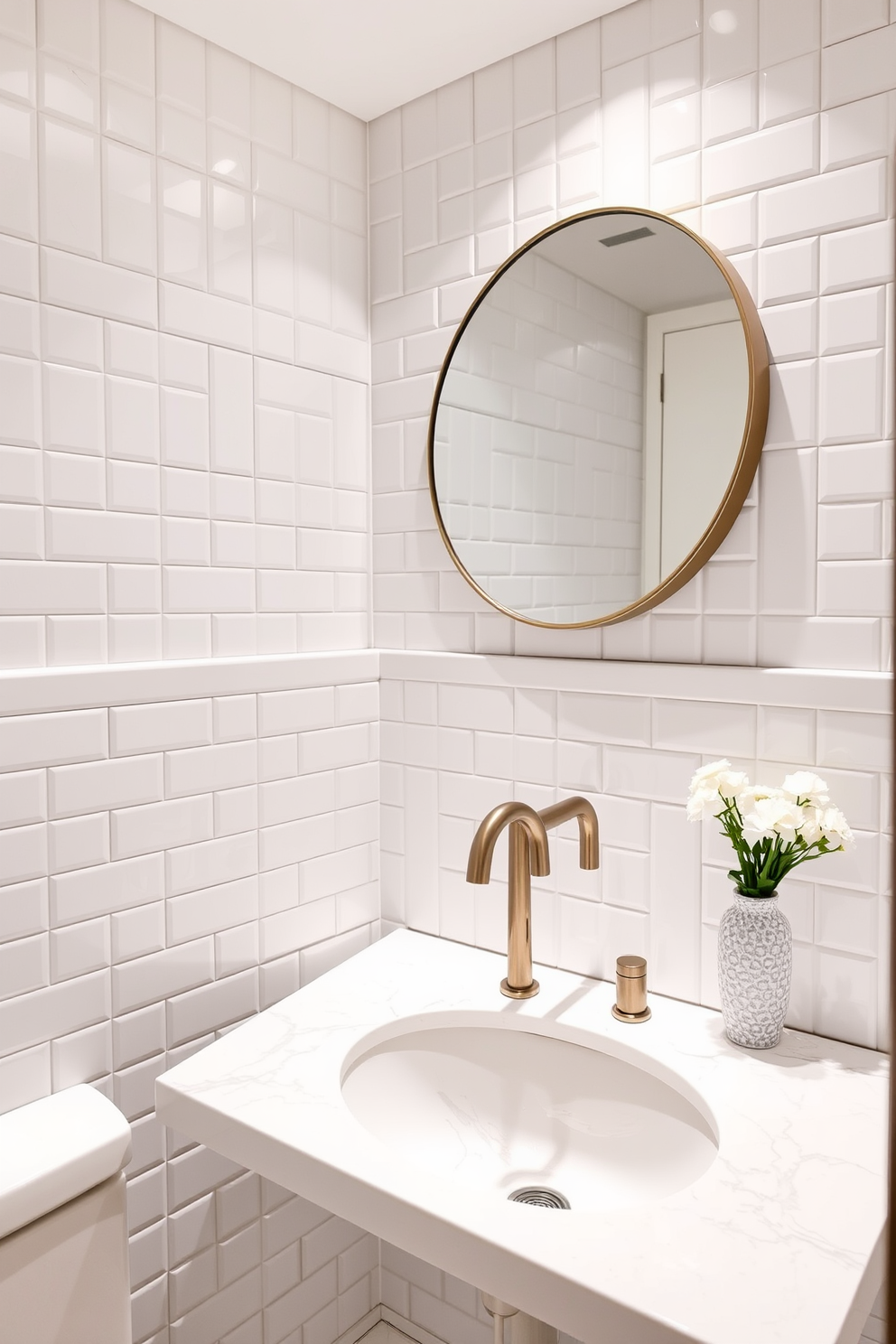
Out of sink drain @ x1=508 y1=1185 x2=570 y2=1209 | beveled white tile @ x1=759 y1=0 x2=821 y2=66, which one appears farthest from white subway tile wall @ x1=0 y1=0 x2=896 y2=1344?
sink drain @ x1=508 y1=1185 x2=570 y2=1209

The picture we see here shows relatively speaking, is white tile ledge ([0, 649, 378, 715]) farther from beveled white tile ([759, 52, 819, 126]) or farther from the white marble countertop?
beveled white tile ([759, 52, 819, 126])

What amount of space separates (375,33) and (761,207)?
0.63 meters

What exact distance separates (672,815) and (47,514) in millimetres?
938

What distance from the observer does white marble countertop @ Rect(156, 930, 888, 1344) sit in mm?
781

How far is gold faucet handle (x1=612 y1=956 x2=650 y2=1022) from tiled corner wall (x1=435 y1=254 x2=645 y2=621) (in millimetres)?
487

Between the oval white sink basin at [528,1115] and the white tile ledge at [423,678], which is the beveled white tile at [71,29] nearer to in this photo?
the white tile ledge at [423,678]

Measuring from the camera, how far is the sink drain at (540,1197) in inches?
43.6

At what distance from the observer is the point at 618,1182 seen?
1.09 metres

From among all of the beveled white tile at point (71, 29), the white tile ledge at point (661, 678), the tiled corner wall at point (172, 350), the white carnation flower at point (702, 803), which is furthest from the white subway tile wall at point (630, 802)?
the beveled white tile at point (71, 29)

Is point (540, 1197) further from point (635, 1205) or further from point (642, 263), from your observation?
point (642, 263)

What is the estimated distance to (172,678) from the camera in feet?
4.25

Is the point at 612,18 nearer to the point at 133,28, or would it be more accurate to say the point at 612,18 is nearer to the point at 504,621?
the point at 133,28

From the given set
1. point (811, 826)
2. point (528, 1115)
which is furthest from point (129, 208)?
point (528, 1115)

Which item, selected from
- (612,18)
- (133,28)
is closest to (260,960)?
(133,28)
